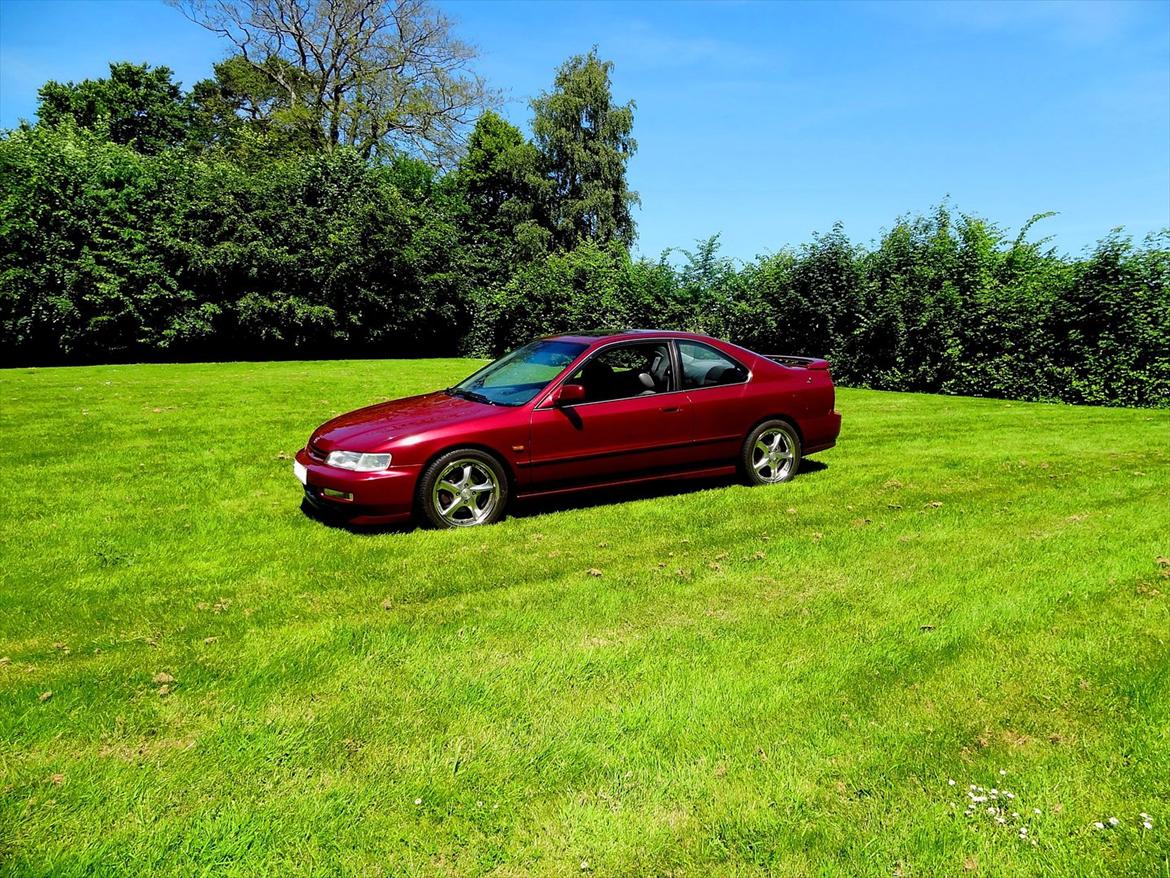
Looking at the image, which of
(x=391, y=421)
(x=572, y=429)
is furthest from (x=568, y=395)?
(x=391, y=421)

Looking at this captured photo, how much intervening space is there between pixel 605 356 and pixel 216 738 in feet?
15.9

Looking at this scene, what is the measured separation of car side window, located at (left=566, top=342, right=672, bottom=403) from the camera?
23.3ft

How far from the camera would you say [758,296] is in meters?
21.3

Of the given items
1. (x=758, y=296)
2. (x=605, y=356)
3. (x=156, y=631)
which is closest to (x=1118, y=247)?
(x=758, y=296)

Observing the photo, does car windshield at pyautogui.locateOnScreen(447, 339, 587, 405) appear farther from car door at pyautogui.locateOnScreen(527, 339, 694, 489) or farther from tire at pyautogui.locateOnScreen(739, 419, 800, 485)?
tire at pyautogui.locateOnScreen(739, 419, 800, 485)

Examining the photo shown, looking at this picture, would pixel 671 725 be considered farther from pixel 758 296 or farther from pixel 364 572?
pixel 758 296

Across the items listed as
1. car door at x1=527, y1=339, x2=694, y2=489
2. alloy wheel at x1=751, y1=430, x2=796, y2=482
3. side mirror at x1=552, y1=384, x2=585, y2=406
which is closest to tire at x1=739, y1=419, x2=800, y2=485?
alloy wheel at x1=751, y1=430, x2=796, y2=482

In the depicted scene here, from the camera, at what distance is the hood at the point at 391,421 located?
6238mm

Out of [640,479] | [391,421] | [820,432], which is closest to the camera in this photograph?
[391,421]

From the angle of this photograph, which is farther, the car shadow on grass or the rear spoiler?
the rear spoiler

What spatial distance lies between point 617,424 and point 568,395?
575 mm

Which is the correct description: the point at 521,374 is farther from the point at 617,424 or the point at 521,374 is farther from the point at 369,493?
the point at 369,493

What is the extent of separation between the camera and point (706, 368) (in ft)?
24.8

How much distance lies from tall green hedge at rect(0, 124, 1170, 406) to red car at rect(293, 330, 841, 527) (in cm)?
1102
